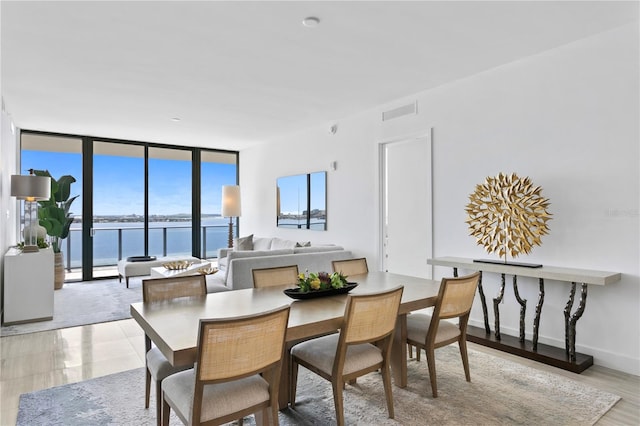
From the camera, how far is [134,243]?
789 centimetres

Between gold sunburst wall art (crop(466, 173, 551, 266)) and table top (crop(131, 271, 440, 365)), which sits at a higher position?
gold sunburst wall art (crop(466, 173, 551, 266))

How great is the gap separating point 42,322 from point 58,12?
3.50 metres

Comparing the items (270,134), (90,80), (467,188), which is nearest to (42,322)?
(90,80)

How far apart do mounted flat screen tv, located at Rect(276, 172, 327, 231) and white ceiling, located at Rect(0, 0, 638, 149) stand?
145 centimetres

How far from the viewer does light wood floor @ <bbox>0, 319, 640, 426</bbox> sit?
8.58 feet

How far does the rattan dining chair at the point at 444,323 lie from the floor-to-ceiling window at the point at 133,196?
6.53 m

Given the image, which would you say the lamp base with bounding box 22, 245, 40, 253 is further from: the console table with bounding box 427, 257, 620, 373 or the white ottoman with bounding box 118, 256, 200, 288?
the console table with bounding box 427, 257, 620, 373

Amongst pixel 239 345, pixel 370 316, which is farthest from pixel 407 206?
pixel 239 345

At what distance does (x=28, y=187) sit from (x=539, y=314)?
5784 mm

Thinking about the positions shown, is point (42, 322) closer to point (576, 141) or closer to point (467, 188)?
point (467, 188)

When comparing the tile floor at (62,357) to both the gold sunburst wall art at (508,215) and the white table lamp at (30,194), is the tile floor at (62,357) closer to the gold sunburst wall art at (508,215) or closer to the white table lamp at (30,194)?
the white table lamp at (30,194)

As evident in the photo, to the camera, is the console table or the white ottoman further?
the white ottoman

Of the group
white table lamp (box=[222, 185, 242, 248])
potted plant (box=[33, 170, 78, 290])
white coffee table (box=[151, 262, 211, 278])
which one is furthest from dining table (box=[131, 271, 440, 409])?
white table lamp (box=[222, 185, 242, 248])

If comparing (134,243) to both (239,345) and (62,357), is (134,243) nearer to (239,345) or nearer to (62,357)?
(62,357)
